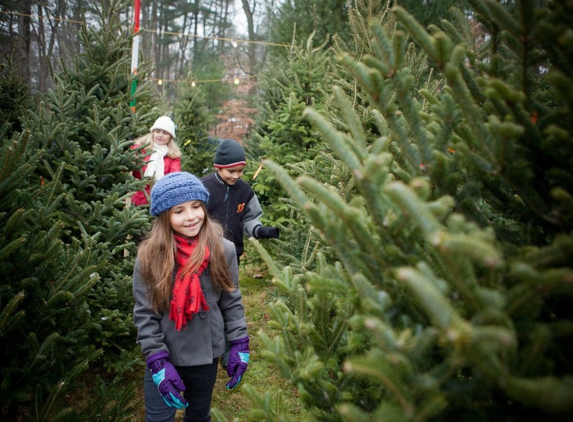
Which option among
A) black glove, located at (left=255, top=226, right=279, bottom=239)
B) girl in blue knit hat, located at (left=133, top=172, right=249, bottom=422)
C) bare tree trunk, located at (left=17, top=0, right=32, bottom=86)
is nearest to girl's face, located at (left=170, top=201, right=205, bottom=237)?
girl in blue knit hat, located at (left=133, top=172, right=249, bottom=422)

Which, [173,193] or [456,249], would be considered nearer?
[456,249]

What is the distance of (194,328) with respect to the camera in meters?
2.35

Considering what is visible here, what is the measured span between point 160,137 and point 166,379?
4.25 metres

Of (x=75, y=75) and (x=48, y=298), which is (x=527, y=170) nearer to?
(x=48, y=298)

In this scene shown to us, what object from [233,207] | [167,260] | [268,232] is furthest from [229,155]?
[167,260]

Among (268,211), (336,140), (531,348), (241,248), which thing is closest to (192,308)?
(336,140)

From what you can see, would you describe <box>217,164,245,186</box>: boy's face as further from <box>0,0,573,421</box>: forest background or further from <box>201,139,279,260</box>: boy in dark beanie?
<box>0,0,573,421</box>: forest background

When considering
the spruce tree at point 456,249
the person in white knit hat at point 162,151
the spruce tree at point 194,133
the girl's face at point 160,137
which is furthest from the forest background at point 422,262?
the spruce tree at point 194,133

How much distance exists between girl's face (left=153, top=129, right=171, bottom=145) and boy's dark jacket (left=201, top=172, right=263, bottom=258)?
5.05 ft

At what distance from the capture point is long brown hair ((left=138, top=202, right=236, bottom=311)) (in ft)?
7.44

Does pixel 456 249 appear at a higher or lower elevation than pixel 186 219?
higher

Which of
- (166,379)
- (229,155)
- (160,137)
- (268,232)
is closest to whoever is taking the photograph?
(166,379)

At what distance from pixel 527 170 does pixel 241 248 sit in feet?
13.0

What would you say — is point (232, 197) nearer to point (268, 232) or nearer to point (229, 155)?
point (229, 155)
